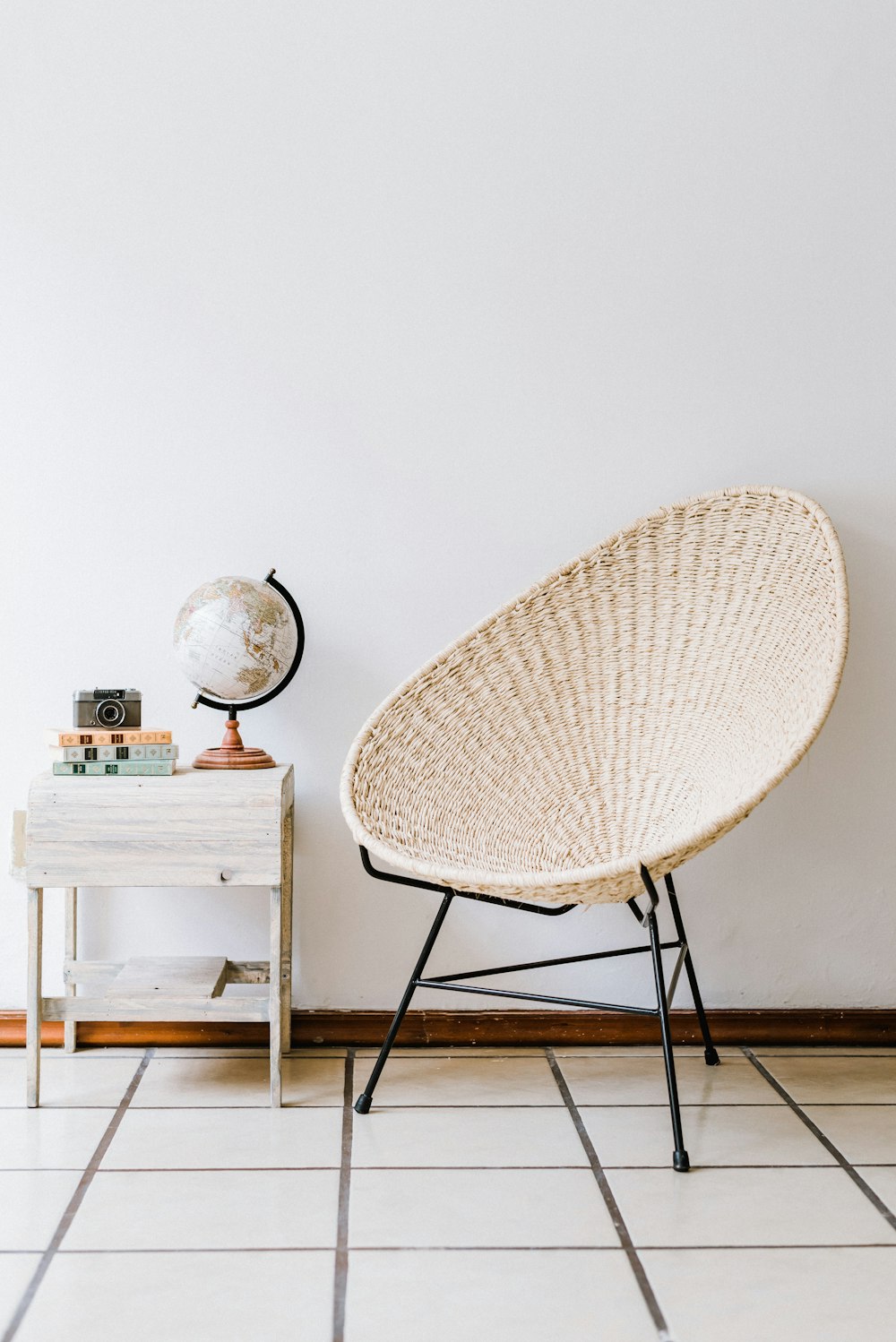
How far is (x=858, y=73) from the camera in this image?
2.23 metres

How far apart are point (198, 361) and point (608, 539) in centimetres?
83

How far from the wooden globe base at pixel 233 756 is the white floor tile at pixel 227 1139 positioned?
0.56m

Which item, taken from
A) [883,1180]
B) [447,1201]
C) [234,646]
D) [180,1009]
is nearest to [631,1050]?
[883,1180]

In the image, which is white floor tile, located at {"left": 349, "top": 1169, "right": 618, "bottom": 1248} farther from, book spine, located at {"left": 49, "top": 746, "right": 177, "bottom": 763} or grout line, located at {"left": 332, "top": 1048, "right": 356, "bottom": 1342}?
book spine, located at {"left": 49, "top": 746, "right": 177, "bottom": 763}

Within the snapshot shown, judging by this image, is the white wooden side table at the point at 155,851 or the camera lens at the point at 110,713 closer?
the white wooden side table at the point at 155,851

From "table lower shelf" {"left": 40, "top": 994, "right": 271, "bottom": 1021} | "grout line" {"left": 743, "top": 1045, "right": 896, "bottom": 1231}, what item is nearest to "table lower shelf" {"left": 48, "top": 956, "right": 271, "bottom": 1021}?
"table lower shelf" {"left": 40, "top": 994, "right": 271, "bottom": 1021}

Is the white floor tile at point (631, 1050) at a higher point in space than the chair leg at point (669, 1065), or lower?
lower

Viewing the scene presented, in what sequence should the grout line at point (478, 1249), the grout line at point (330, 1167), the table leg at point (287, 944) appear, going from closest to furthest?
the grout line at point (478, 1249)
the grout line at point (330, 1167)
the table leg at point (287, 944)

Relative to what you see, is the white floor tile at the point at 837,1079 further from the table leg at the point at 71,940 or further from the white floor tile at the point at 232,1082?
the table leg at the point at 71,940

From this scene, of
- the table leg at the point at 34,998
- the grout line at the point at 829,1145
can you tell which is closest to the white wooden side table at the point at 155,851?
the table leg at the point at 34,998

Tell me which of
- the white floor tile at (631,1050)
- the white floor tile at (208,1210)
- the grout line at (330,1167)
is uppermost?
the white floor tile at (208,1210)

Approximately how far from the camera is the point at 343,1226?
1.48 m

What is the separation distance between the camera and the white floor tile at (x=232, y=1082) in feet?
6.33

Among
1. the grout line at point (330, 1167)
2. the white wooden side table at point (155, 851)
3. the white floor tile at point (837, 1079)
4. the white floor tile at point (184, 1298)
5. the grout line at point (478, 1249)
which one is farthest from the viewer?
the white floor tile at point (837, 1079)
